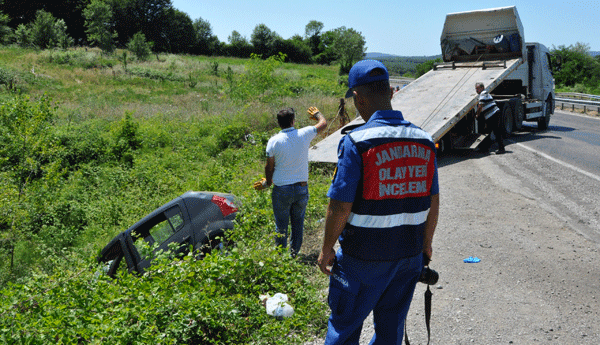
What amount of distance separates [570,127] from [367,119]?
16.4 meters

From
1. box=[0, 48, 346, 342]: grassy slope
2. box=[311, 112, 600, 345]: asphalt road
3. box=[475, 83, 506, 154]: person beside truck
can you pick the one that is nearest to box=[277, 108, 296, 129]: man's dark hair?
box=[0, 48, 346, 342]: grassy slope

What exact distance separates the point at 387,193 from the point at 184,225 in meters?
3.76

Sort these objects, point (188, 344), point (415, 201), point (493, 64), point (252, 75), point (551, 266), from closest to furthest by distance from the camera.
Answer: point (415, 201) < point (188, 344) < point (551, 266) < point (493, 64) < point (252, 75)

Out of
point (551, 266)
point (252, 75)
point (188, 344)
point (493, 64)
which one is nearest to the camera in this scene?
point (188, 344)

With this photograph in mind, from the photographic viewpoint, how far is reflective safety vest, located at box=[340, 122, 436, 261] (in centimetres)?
238

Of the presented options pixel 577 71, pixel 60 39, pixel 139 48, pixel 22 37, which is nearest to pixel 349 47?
pixel 139 48

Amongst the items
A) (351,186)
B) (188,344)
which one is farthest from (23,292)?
(351,186)

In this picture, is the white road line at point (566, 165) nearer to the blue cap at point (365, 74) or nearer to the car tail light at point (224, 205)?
the car tail light at point (224, 205)

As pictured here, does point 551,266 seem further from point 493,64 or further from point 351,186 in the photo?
point 493,64

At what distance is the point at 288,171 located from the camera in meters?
4.95

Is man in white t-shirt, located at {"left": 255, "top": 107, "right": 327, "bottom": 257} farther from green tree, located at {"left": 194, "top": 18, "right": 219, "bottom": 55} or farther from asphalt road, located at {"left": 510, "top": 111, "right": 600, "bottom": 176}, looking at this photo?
green tree, located at {"left": 194, "top": 18, "right": 219, "bottom": 55}

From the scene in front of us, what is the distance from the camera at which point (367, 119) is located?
2.63 meters

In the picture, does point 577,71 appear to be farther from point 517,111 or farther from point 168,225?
point 168,225

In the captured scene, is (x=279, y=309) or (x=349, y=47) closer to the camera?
(x=279, y=309)
